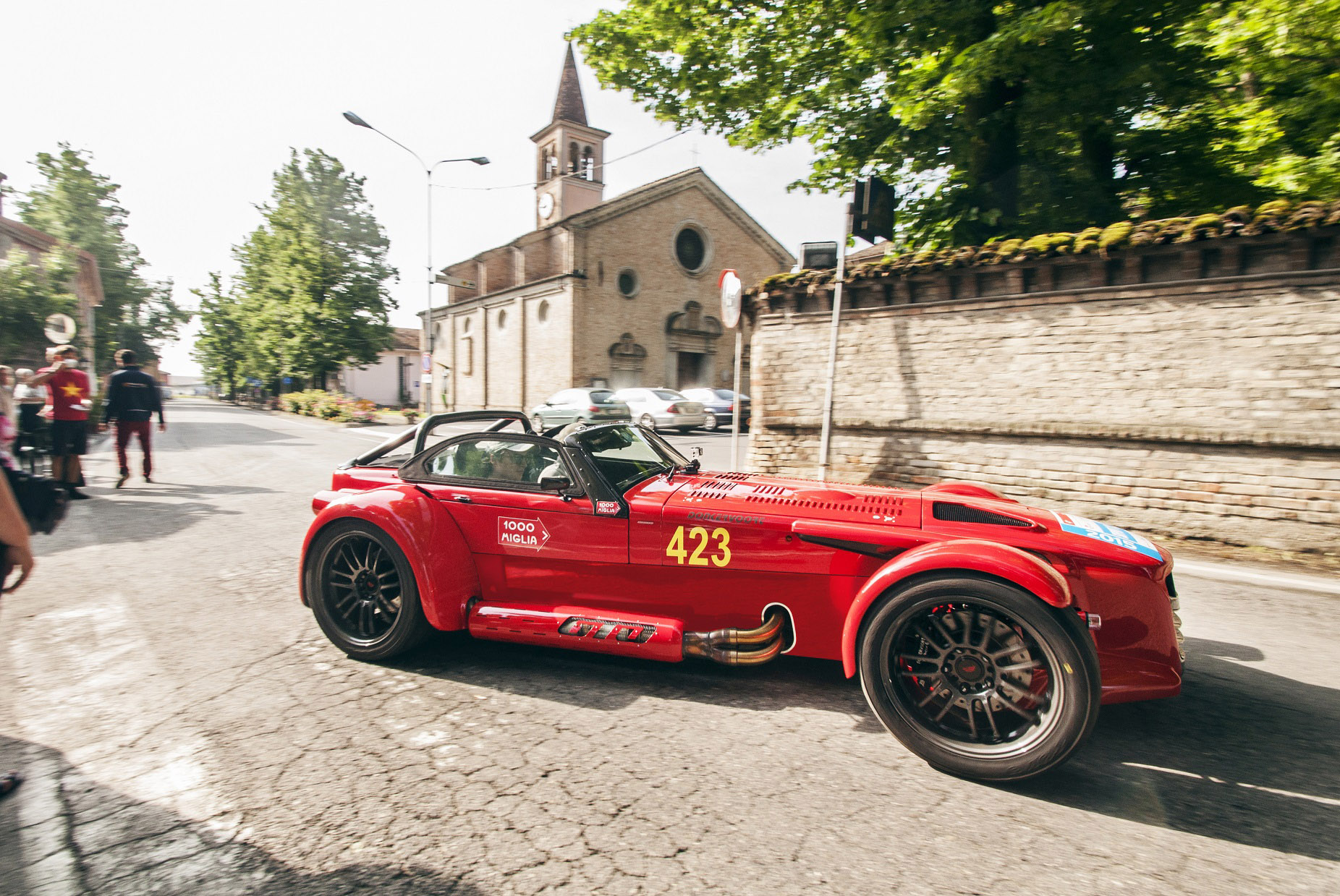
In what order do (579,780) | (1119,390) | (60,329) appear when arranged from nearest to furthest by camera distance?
(579,780), (1119,390), (60,329)

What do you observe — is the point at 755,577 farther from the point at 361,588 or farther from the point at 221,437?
the point at 221,437

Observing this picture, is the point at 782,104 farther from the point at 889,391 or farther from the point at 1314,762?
the point at 1314,762

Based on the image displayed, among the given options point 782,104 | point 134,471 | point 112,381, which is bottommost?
point 134,471

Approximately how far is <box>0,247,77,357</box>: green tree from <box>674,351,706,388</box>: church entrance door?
24365 mm

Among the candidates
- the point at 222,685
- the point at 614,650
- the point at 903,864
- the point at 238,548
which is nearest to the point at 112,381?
the point at 238,548

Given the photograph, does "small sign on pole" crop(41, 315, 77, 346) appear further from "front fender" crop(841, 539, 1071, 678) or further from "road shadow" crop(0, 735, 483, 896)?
"front fender" crop(841, 539, 1071, 678)

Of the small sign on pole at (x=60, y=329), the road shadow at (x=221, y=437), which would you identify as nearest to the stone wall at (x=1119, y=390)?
the small sign on pole at (x=60, y=329)

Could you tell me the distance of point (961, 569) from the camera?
275 cm

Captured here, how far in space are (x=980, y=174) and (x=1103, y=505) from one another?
5665 millimetres

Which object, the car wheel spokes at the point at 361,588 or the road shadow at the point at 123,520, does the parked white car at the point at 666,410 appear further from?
the car wheel spokes at the point at 361,588

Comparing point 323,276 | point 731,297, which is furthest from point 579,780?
point 323,276

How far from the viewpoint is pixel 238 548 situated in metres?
6.30

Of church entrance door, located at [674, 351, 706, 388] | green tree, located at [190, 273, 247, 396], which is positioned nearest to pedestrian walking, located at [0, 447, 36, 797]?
church entrance door, located at [674, 351, 706, 388]

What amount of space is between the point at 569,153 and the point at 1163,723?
4242 centimetres
